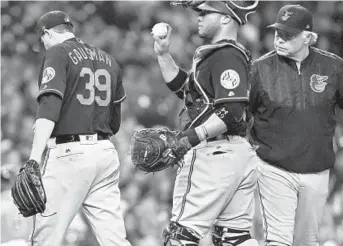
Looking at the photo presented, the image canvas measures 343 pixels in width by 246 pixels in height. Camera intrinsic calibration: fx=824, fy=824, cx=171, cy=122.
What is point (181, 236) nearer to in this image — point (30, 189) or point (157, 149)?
point (157, 149)

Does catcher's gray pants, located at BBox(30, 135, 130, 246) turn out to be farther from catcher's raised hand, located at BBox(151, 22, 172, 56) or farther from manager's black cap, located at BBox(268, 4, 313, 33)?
manager's black cap, located at BBox(268, 4, 313, 33)

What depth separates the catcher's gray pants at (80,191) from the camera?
17.2 feet

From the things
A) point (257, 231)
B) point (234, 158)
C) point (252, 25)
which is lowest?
point (257, 231)

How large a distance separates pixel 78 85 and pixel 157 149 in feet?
2.50

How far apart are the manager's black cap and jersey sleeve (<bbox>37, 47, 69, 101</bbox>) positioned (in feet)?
5.32

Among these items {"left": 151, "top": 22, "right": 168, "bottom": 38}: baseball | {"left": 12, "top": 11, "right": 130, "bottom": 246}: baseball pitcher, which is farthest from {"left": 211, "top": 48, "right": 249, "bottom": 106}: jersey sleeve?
{"left": 12, "top": 11, "right": 130, "bottom": 246}: baseball pitcher

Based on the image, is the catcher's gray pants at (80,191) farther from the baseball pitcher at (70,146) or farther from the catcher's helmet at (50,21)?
the catcher's helmet at (50,21)

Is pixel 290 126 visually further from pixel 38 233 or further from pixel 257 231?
pixel 257 231

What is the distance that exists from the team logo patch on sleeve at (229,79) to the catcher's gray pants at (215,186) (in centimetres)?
42

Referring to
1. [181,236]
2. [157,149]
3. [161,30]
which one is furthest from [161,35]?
[181,236]

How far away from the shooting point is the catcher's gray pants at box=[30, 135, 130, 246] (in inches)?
206

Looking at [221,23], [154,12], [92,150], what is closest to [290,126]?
[221,23]

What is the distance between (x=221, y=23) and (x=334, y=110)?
1277mm

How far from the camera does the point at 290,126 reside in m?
5.81
